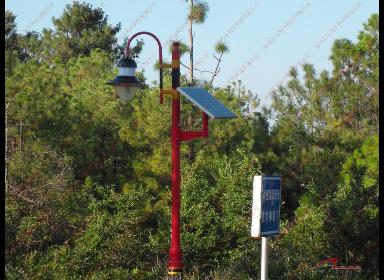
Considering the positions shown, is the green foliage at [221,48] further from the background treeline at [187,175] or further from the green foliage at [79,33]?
the green foliage at [79,33]

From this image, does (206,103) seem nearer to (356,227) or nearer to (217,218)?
(217,218)

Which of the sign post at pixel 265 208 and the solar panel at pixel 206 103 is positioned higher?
the solar panel at pixel 206 103

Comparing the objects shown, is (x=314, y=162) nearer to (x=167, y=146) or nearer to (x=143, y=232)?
(x=167, y=146)

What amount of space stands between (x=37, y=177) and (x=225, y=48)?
347 inches

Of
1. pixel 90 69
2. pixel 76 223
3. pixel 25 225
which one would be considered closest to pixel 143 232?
pixel 76 223

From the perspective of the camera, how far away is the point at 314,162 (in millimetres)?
25109

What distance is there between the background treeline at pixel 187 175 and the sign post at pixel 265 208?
4.92 meters

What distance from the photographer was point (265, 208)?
7660mm

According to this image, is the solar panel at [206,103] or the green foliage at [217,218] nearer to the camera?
the solar panel at [206,103]

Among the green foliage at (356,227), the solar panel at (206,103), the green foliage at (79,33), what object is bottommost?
the green foliage at (356,227)

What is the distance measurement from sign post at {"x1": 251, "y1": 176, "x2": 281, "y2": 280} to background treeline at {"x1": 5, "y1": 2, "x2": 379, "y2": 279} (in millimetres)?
4916

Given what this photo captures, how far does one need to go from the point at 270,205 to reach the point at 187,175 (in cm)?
1000

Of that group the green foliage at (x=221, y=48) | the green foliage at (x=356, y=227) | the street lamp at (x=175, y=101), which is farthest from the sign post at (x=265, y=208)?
the green foliage at (x=221, y=48)

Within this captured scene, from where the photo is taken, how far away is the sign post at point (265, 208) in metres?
7.57
